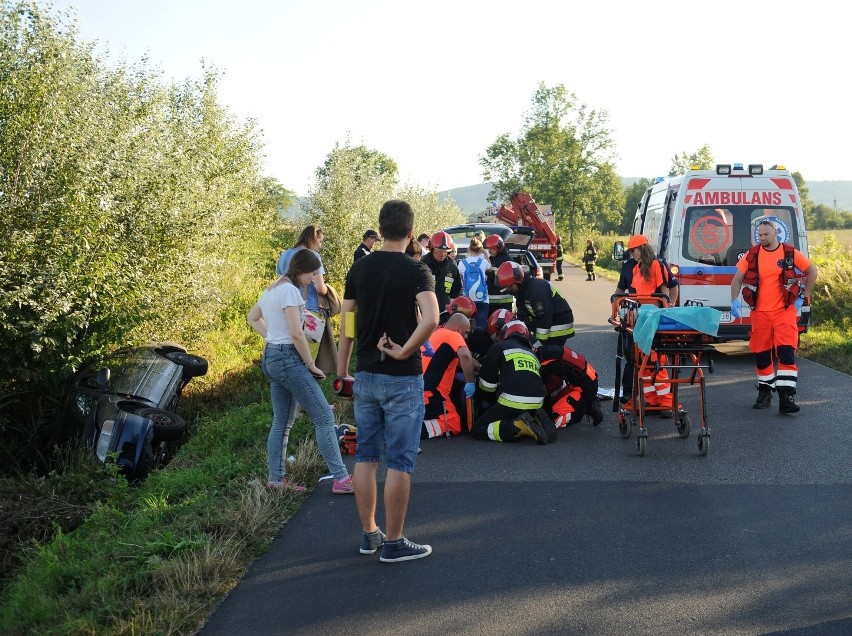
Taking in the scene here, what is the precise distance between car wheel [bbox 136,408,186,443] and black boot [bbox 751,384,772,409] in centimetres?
618

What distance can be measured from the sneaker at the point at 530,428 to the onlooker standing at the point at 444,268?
404cm

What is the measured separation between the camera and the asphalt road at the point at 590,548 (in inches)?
173

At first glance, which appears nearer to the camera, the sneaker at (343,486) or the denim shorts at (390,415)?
the denim shorts at (390,415)

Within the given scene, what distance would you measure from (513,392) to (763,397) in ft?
10.5

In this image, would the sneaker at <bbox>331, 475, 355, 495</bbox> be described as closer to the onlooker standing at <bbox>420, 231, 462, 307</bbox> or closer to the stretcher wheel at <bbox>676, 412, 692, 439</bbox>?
the stretcher wheel at <bbox>676, 412, 692, 439</bbox>

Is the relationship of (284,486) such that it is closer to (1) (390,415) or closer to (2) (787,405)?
(1) (390,415)

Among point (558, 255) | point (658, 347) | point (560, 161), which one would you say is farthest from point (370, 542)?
point (560, 161)

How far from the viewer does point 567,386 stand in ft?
28.5

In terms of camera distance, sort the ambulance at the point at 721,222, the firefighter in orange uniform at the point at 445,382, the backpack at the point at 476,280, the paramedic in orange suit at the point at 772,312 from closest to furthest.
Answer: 1. the firefighter in orange uniform at the point at 445,382
2. the paramedic in orange suit at the point at 772,312
3. the backpack at the point at 476,280
4. the ambulance at the point at 721,222

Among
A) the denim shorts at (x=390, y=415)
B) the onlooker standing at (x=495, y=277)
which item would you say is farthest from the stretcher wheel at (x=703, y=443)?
the onlooker standing at (x=495, y=277)

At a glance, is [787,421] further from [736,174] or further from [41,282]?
[41,282]

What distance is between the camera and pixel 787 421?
889cm

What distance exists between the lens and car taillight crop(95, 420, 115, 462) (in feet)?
31.4

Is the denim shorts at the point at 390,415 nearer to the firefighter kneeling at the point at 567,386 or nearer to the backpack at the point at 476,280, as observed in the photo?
the firefighter kneeling at the point at 567,386
